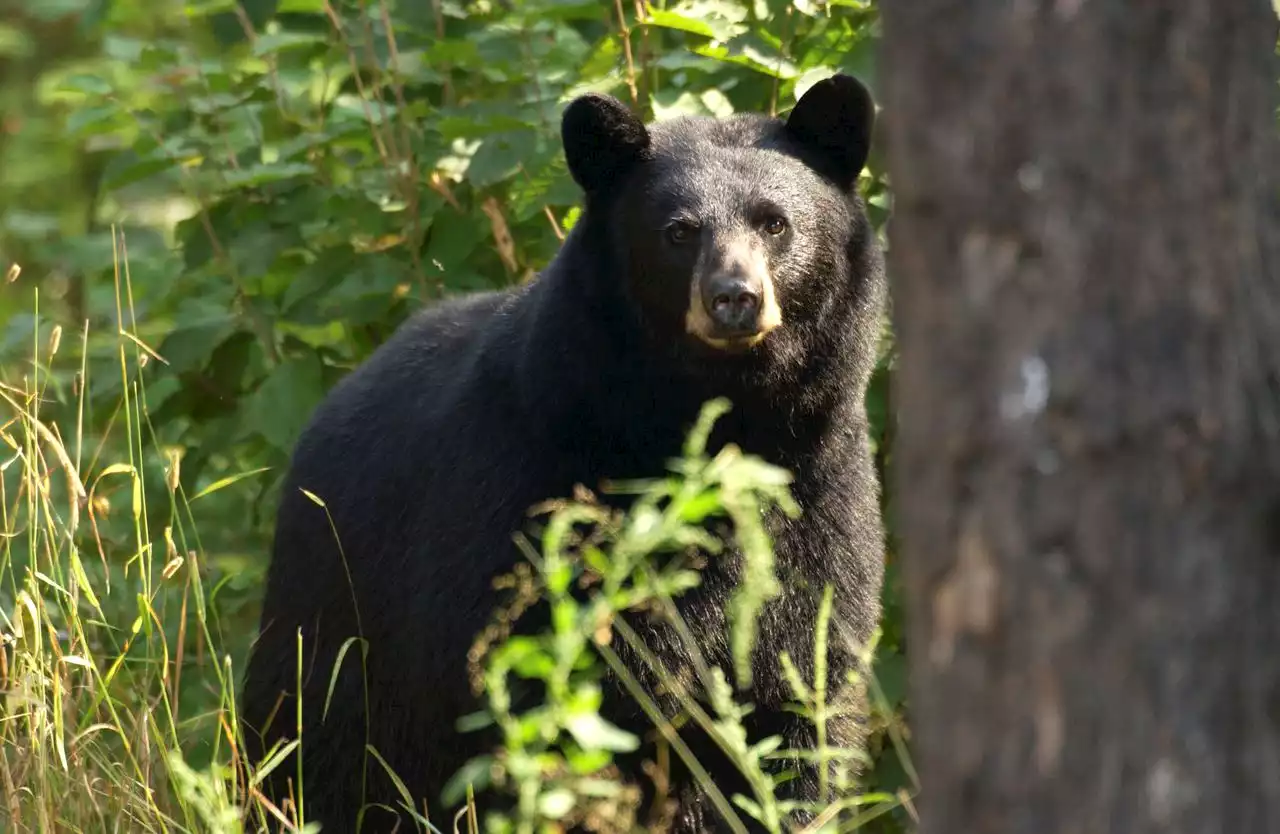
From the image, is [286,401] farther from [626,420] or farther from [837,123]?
[837,123]

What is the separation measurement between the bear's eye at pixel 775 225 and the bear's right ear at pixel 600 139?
38 cm

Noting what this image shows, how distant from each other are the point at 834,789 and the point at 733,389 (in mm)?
963

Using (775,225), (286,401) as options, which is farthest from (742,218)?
(286,401)

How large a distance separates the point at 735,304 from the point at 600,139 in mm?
695

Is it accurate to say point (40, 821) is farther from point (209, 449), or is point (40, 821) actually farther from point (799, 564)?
point (209, 449)

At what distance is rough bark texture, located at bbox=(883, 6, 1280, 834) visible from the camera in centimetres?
183

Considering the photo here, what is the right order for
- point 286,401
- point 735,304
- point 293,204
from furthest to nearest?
point 293,204 < point 286,401 < point 735,304

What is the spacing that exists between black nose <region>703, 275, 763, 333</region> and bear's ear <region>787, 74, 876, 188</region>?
66 centimetres

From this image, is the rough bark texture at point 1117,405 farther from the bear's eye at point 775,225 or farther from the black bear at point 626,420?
the bear's eye at point 775,225

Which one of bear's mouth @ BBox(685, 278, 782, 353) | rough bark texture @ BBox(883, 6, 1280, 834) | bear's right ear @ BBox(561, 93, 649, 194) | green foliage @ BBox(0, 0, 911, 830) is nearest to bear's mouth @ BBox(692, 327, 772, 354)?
bear's mouth @ BBox(685, 278, 782, 353)

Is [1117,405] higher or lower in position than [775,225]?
higher

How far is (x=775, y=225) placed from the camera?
160 inches

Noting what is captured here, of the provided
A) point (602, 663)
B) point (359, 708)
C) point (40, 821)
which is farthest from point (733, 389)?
point (40, 821)

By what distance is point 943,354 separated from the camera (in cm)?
192
